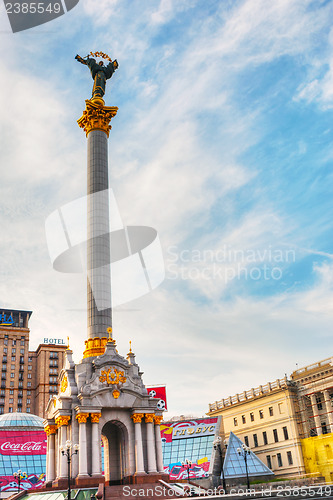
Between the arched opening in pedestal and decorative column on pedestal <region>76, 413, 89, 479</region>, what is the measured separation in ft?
12.8

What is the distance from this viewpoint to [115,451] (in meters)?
45.8

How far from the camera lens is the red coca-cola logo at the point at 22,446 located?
7906 centimetres

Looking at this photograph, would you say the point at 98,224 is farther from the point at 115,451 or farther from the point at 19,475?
the point at 19,475

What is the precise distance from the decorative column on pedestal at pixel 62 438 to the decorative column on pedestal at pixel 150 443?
270 inches

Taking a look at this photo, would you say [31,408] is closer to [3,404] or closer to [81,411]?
[3,404]

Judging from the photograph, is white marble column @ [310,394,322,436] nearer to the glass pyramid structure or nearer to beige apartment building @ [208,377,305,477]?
beige apartment building @ [208,377,305,477]

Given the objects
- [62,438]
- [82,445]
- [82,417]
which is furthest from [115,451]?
[82,417]

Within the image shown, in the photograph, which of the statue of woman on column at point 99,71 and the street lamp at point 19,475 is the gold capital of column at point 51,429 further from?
the statue of woman on column at point 99,71

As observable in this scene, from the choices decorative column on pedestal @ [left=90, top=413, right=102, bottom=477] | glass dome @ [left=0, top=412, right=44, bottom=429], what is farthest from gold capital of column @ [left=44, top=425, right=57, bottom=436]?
glass dome @ [left=0, top=412, right=44, bottom=429]

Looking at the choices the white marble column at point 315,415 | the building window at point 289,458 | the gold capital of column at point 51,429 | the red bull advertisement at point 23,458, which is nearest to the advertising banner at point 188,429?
the building window at point 289,458

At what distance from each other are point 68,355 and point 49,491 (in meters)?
11.6

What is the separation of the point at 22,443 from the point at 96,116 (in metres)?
54.9

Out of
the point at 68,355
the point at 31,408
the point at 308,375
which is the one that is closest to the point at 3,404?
the point at 31,408

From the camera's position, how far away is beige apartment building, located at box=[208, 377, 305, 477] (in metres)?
78.4
